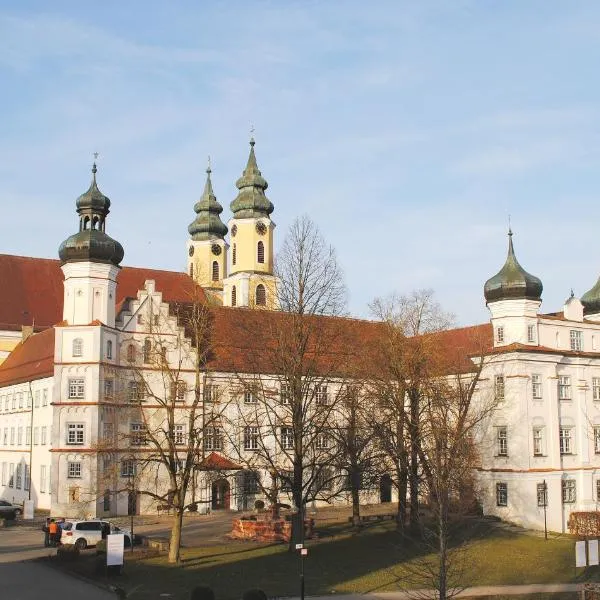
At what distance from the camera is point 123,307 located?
57.5m

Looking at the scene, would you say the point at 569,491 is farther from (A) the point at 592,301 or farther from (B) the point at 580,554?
(B) the point at 580,554

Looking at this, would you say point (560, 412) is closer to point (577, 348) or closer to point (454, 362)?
point (577, 348)

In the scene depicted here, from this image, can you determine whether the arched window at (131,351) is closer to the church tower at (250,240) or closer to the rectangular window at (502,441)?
the rectangular window at (502,441)

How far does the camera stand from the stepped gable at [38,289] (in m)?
75.6

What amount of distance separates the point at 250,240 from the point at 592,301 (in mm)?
38413

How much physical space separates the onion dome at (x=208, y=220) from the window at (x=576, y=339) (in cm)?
5447

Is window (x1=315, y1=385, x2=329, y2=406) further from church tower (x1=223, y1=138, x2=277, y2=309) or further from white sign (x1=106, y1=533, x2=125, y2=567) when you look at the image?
church tower (x1=223, y1=138, x2=277, y2=309)

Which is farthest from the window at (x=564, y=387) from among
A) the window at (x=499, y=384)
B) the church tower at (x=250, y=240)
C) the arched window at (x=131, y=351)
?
the church tower at (x=250, y=240)

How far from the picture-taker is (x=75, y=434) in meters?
54.3

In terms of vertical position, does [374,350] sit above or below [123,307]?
below

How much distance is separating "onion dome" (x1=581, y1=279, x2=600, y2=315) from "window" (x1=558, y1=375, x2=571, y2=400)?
7568 mm

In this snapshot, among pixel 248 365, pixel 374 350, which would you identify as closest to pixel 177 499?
pixel 248 365

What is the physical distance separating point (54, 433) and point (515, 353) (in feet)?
95.4

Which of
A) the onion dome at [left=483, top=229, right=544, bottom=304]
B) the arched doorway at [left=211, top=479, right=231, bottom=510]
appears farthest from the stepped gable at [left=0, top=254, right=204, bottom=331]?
the onion dome at [left=483, top=229, right=544, bottom=304]
